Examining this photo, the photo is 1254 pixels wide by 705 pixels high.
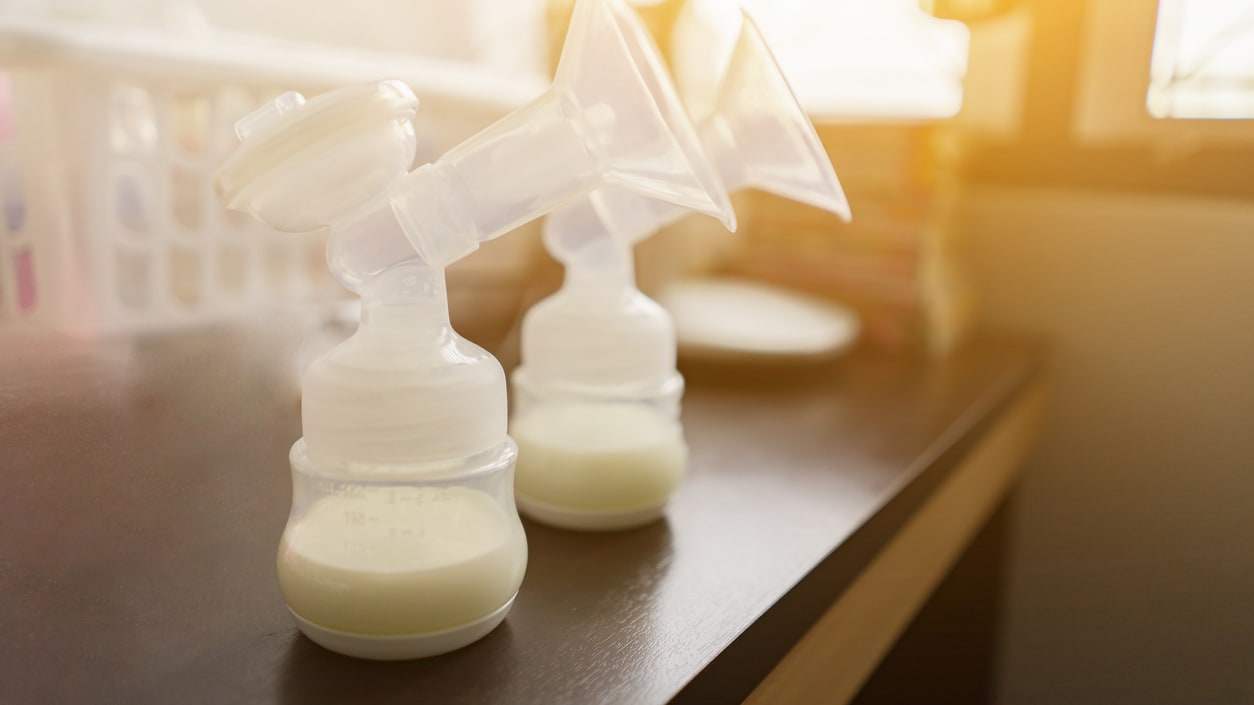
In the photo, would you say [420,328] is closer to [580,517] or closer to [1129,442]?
[580,517]

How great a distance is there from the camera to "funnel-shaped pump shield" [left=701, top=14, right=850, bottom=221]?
0.45 metres

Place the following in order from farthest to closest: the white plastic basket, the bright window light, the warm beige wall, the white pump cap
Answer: the bright window light < the warm beige wall < the white plastic basket < the white pump cap

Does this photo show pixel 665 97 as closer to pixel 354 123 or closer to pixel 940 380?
pixel 354 123

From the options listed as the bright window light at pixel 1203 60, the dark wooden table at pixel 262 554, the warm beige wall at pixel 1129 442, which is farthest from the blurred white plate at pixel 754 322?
the bright window light at pixel 1203 60

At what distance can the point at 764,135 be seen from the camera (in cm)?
47

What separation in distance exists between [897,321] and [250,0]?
0.85 metres

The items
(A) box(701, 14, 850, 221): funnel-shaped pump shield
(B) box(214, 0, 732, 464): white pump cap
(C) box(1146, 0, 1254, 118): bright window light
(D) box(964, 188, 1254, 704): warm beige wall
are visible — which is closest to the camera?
(B) box(214, 0, 732, 464): white pump cap

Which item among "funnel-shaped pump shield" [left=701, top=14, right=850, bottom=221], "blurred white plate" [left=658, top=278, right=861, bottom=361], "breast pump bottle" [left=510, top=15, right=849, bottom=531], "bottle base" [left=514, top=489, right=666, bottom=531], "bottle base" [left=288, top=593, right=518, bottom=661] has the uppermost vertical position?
"funnel-shaped pump shield" [left=701, top=14, right=850, bottom=221]

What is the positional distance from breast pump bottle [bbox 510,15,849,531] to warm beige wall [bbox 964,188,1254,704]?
57cm

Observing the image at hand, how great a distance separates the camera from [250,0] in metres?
1.01

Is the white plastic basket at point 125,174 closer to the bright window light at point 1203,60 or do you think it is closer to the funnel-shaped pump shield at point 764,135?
the funnel-shaped pump shield at point 764,135

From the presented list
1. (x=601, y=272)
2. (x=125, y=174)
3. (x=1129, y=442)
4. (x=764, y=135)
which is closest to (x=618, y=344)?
(x=601, y=272)

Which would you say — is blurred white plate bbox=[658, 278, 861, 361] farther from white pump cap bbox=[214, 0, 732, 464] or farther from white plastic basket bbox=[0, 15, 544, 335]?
white pump cap bbox=[214, 0, 732, 464]

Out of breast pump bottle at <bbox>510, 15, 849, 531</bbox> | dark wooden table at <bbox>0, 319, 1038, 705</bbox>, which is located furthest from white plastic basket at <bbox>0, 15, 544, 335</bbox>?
breast pump bottle at <bbox>510, 15, 849, 531</bbox>
